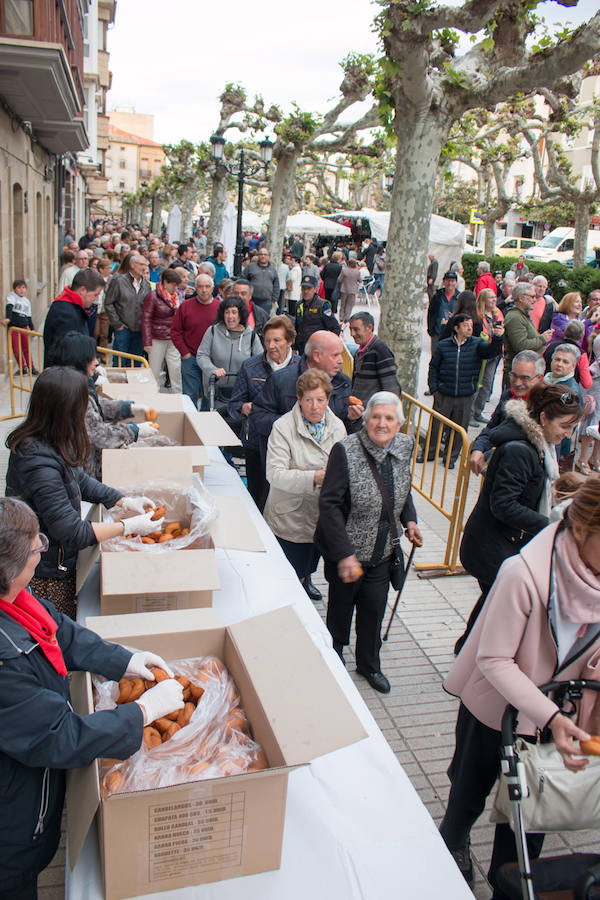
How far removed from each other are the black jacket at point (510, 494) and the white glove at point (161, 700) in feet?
7.01

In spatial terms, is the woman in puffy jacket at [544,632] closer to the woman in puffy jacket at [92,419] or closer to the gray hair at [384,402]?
the gray hair at [384,402]

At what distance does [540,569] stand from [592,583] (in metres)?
0.16

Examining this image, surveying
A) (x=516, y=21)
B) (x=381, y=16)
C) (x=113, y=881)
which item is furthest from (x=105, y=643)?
(x=516, y=21)

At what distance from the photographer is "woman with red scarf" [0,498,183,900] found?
5.55ft

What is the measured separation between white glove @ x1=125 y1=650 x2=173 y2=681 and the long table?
0.45 metres

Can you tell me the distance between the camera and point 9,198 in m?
12.0

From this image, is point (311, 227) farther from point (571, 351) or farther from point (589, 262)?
point (571, 351)

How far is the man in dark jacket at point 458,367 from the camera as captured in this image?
25.0 ft

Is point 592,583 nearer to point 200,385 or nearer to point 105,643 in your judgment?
point 105,643

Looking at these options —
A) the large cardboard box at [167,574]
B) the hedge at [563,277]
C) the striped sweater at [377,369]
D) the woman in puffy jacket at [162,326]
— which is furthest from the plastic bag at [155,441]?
the hedge at [563,277]

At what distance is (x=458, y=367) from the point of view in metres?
7.58

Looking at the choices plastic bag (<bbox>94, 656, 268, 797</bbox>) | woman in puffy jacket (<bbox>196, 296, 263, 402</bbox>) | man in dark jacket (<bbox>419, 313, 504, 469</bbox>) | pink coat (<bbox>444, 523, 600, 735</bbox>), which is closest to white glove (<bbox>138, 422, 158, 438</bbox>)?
woman in puffy jacket (<bbox>196, 296, 263, 402</bbox>)

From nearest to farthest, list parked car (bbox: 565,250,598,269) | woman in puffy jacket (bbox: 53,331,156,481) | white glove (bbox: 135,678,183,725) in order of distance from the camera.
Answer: white glove (bbox: 135,678,183,725), woman in puffy jacket (bbox: 53,331,156,481), parked car (bbox: 565,250,598,269)

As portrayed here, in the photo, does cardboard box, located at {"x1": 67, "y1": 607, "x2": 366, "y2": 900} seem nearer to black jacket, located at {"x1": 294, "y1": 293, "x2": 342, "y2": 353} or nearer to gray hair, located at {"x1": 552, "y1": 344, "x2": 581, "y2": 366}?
gray hair, located at {"x1": 552, "y1": 344, "x2": 581, "y2": 366}
